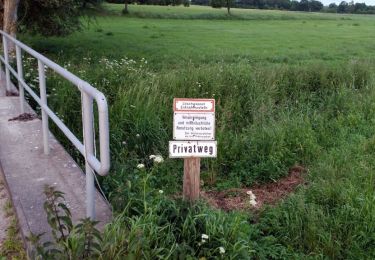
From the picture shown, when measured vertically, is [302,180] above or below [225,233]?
below

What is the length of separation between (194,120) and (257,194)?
2.00 m

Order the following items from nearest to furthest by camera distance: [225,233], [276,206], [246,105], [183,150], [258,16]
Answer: [225,233]
[183,150]
[276,206]
[246,105]
[258,16]

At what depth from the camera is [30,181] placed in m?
4.04

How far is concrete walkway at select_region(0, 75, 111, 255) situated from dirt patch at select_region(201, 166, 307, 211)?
1585mm

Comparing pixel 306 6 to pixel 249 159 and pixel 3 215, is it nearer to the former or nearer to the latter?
pixel 249 159

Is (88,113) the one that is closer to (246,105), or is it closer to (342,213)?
(342,213)

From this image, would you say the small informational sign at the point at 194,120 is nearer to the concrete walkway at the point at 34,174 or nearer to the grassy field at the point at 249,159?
the grassy field at the point at 249,159

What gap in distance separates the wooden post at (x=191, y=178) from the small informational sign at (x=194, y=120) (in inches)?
8.8

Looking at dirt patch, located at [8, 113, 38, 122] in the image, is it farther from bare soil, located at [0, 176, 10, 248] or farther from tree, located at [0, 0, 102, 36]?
tree, located at [0, 0, 102, 36]

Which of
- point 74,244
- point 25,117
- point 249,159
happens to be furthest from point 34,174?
point 249,159

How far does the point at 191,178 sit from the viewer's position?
12.6 ft

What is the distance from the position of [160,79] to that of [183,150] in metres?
4.94

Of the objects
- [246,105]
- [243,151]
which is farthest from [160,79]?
[243,151]

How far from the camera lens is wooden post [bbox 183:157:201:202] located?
12.4 ft
